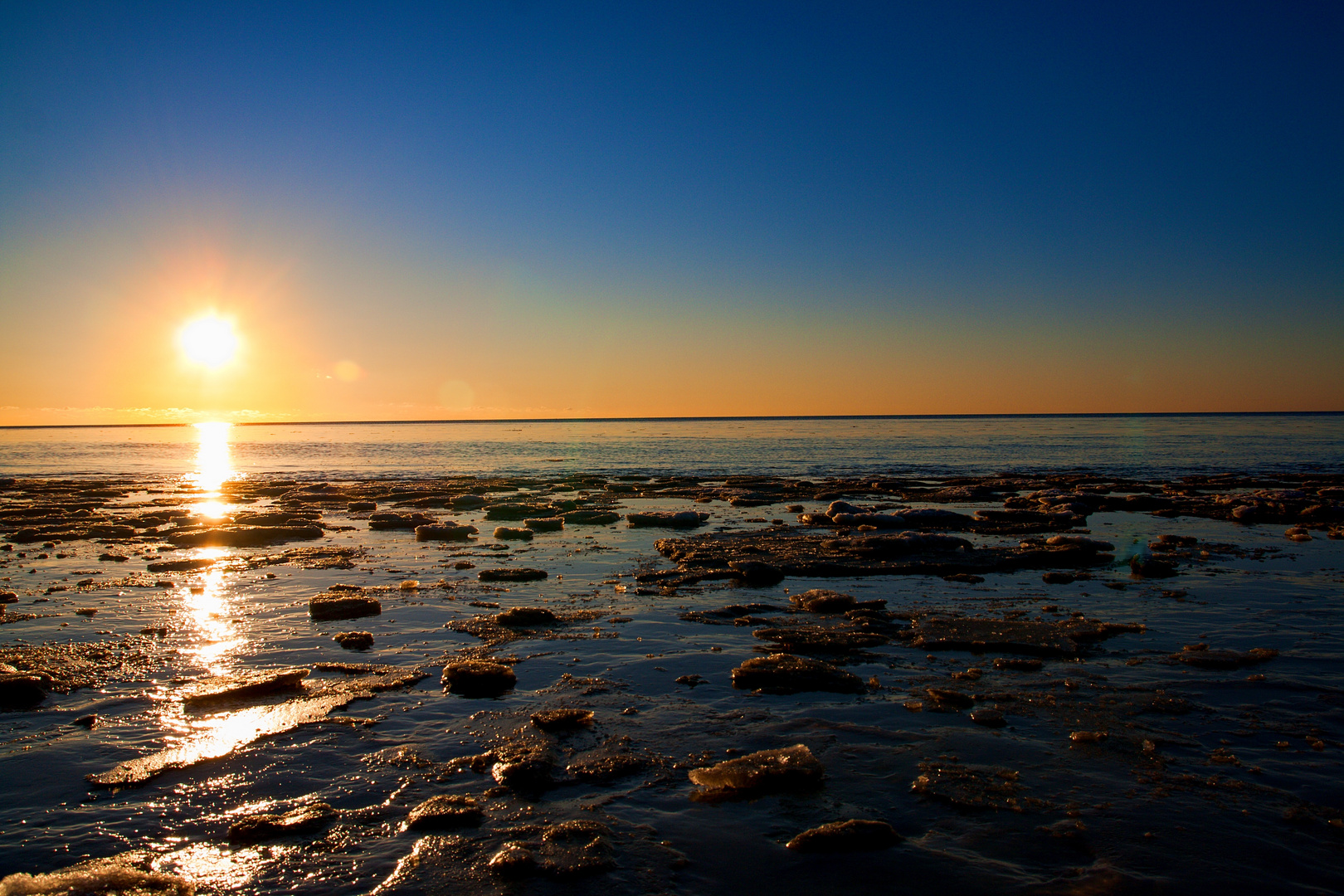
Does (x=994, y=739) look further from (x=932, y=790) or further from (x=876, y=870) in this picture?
(x=876, y=870)

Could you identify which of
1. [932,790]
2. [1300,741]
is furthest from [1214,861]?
[1300,741]

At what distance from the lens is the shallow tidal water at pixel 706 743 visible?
4.68m

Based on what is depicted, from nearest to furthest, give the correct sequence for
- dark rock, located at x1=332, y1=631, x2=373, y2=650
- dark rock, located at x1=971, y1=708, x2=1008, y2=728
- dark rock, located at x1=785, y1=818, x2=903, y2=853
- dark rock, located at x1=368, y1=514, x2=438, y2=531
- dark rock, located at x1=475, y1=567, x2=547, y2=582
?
dark rock, located at x1=785, y1=818, x2=903, y2=853
dark rock, located at x1=971, y1=708, x2=1008, y2=728
dark rock, located at x1=332, y1=631, x2=373, y2=650
dark rock, located at x1=475, y1=567, x2=547, y2=582
dark rock, located at x1=368, y1=514, x2=438, y2=531

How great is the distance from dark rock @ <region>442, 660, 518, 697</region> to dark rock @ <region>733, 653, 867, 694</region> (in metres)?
2.42

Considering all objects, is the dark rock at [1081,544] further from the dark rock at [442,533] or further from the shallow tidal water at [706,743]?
the dark rock at [442,533]

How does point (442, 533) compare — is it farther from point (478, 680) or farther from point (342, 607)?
point (478, 680)

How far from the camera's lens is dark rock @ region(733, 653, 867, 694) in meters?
7.84

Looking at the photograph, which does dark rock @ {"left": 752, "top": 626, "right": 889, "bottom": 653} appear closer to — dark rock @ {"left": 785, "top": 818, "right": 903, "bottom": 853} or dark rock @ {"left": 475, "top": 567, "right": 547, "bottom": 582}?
dark rock @ {"left": 785, "top": 818, "right": 903, "bottom": 853}

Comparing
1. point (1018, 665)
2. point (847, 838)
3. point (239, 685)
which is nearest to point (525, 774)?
point (847, 838)

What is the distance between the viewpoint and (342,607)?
11.2 meters

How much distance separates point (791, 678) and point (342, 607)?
6.87 m

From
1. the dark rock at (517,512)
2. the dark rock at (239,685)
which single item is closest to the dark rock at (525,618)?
the dark rock at (239,685)

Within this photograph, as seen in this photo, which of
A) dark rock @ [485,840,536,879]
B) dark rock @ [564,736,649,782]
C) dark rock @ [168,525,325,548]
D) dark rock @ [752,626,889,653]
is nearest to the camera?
dark rock @ [485,840,536,879]

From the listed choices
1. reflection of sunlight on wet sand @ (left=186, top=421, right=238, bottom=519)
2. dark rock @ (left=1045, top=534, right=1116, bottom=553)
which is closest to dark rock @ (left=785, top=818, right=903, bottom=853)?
dark rock @ (left=1045, top=534, right=1116, bottom=553)
